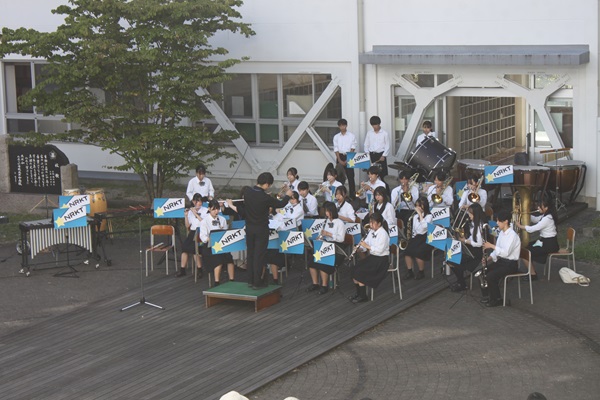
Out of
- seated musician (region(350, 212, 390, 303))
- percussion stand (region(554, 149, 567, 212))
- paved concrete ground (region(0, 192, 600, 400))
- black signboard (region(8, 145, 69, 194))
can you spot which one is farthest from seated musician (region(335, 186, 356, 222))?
black signboard (region(8, 145, 69, 194))

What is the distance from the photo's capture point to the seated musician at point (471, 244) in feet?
51.6

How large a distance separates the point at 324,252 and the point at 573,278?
4.00 meters

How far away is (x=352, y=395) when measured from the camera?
12.0m

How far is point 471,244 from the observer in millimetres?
15836

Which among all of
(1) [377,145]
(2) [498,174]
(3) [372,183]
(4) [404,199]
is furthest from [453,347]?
(1) [377,145]

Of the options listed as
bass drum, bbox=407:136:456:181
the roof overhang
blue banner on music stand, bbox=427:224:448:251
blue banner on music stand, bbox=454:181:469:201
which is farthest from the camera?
bass drum, bbox=407:136:456:181

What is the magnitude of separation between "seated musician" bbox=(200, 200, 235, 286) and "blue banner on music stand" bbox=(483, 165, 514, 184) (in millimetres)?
5472

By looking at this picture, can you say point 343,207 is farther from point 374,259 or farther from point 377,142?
point 377,142

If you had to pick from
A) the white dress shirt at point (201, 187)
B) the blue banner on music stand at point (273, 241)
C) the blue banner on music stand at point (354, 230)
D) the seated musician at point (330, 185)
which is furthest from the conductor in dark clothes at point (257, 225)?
the white dress shirt at point (201, 187)

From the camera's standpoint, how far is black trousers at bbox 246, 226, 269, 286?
613 inches

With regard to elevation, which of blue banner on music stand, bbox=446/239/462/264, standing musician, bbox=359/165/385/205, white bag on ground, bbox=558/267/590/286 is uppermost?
standing musician, bbox=359/165/385/205

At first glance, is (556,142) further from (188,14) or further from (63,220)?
(63,220)

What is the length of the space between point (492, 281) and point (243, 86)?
11368mm

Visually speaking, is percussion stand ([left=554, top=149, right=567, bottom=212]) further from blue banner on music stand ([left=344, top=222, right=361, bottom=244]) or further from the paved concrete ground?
blue banner on music stand ([left=344, top=222, right=361, bottom=244])
